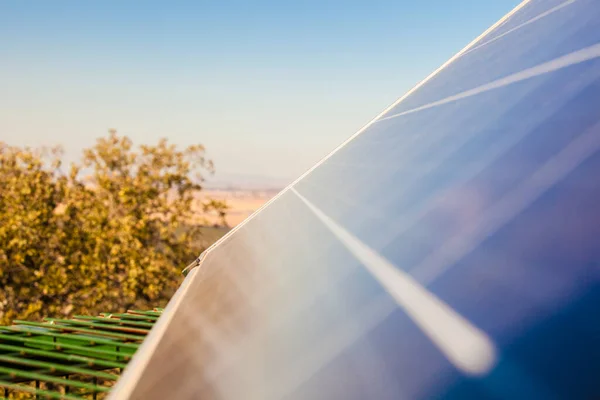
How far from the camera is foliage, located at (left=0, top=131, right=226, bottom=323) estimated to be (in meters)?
33.6

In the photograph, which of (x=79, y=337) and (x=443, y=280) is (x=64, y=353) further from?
(x=443, y=280)

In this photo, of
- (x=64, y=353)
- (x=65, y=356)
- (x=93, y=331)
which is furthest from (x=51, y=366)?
(x=93, y=331)

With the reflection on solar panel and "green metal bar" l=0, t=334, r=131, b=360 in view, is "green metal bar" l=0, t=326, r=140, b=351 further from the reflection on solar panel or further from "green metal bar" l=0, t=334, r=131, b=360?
the reflection on solar panel

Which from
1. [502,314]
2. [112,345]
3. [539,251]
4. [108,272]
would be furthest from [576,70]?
[108,272]

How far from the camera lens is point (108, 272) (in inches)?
1348

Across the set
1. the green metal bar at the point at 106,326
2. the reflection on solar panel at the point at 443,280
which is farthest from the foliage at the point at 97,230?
the reflection on solar panel at the point at 443,280

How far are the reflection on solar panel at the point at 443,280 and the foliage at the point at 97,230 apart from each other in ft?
101

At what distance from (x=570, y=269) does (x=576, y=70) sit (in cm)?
148

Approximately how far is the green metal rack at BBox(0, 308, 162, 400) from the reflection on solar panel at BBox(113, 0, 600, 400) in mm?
4330

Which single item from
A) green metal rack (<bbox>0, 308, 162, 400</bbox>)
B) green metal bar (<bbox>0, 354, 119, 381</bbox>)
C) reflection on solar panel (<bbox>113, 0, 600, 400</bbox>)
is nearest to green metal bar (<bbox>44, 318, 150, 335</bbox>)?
green metal rack (<bbox>0, 308, 162, 400</bbox>)

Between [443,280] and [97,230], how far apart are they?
34.6 meters

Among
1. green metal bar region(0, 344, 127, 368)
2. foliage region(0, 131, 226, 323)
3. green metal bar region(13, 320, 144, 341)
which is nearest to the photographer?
green metal bar region(0, 344, 127, 368)

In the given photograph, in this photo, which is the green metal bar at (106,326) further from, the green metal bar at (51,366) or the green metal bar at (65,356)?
the green metal bar at (51,366)

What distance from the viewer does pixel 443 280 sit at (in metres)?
1.60
